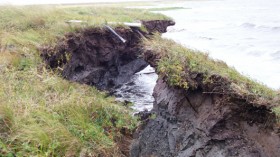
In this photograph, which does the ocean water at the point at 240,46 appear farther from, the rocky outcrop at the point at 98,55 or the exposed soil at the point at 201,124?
the exposed soil at the point at 201,124

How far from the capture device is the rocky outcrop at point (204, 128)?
15.1 ft

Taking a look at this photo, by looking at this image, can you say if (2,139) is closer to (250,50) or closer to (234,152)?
(234,152)

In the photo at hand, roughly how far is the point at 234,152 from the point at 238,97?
34.7 inches

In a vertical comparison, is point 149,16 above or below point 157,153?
above

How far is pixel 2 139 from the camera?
13.3 ft

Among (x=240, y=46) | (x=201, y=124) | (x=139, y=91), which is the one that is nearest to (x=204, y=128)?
(x=201, y=124)

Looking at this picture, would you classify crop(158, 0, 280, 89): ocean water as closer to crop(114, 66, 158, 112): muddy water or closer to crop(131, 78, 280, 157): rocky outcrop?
crop(114, 66, 158, 112): muddy water

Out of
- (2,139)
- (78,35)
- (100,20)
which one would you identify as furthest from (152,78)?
(2,139)

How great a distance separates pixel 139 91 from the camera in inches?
495

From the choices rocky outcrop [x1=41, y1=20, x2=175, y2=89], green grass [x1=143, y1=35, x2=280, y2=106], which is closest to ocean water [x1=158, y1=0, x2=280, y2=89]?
green grass [x1=143, y1=35, x2=280, y2=106]

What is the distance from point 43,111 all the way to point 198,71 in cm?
286

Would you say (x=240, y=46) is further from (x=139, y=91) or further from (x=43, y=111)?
(x=43, y=111)

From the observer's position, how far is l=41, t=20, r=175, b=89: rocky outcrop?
934 centimetres

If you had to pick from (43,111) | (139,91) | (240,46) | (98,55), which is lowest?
(139,91)
